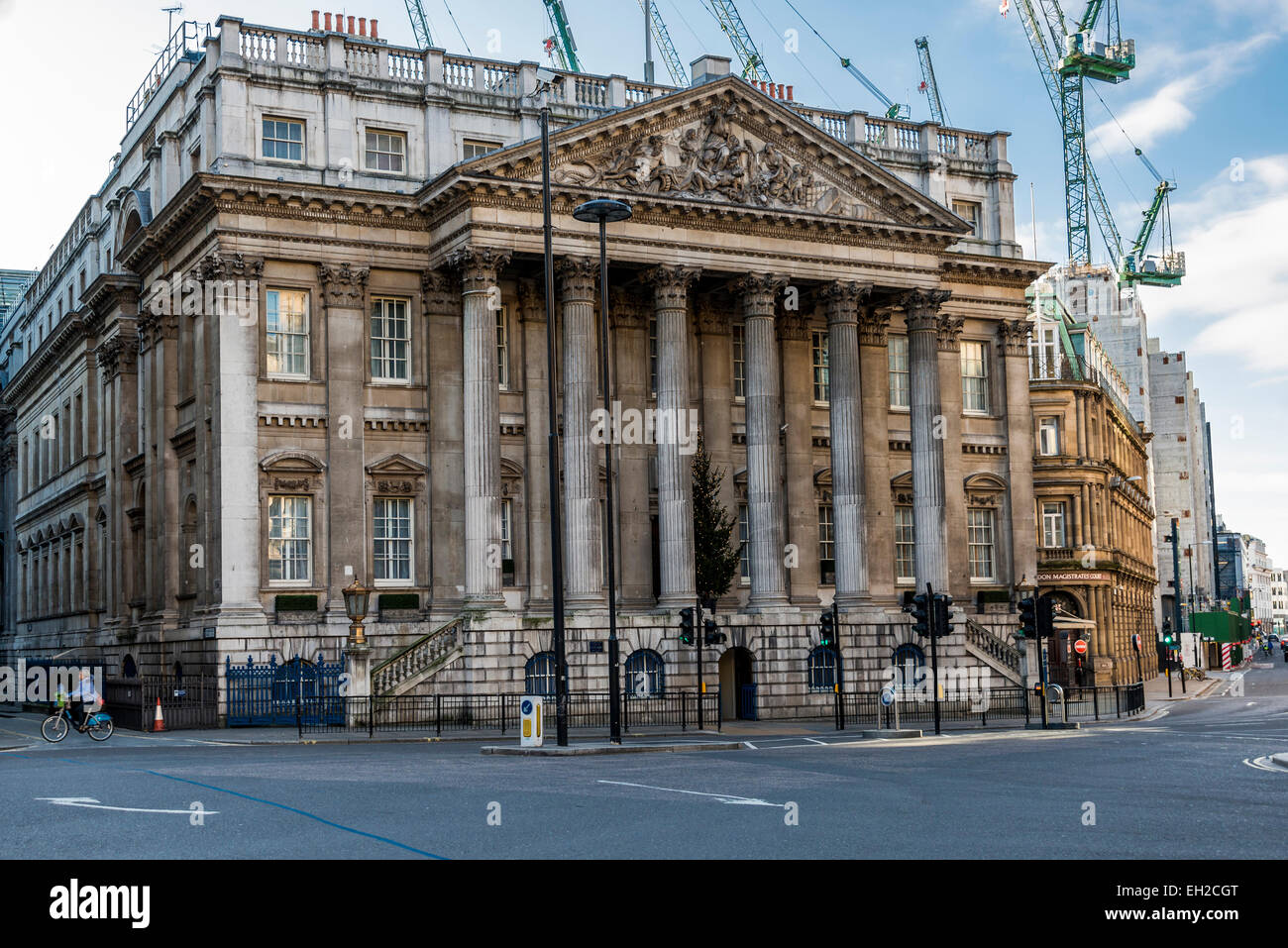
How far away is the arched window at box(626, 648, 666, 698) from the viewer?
44219 millimetres

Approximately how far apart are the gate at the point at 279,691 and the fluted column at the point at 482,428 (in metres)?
4.58

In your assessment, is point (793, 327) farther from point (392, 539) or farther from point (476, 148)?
point (392, 539)

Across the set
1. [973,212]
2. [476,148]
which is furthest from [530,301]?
[973,212]

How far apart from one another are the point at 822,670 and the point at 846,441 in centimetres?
718

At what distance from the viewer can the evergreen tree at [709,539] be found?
1837 inches

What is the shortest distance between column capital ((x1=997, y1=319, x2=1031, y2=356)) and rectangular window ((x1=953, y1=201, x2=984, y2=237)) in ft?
11.7

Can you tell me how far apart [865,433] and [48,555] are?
39.8m

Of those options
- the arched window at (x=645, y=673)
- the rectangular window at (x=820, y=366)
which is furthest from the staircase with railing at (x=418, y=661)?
the rectangular window at (x=820, y=366)

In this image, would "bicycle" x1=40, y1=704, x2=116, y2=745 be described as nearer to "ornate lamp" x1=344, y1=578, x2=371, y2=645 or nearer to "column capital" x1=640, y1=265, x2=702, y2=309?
"ornate lamp" x1=344, y1=578, x2=371, y2=645

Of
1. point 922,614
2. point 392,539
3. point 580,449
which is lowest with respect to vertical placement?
point 922,614

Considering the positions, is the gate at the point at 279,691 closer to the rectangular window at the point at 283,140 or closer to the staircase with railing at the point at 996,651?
the rectangular window at the point at 283,140

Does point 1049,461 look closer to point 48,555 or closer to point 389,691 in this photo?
point 389,691

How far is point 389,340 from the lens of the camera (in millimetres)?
45812

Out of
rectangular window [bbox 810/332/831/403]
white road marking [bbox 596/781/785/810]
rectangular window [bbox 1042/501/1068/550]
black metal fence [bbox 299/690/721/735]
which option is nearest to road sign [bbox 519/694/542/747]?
black metal fence [bbox 299/690/721/735]
